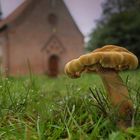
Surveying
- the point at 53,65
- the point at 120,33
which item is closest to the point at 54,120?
the point at 120,33

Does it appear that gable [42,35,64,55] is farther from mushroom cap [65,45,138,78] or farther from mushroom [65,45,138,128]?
mushroom cap [65,45,138,78]

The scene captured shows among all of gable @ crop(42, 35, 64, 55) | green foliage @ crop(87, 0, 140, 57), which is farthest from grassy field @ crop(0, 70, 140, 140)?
gable @ crop(42, 35, 64, 55)

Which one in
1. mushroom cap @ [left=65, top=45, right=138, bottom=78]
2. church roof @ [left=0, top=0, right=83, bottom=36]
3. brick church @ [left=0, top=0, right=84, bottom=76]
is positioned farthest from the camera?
church roof @ [left=0, top=0, right=83, bottom=36]

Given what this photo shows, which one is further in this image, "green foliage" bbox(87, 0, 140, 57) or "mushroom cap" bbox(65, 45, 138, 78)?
"green foliage" bbox(87, 0, 140, 57)

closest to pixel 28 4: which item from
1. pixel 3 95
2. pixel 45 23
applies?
pixel 45 23

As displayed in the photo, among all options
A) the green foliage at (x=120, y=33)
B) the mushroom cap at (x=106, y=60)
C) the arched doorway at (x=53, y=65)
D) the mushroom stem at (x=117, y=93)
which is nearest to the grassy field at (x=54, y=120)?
the mushroom stem at (x=117, y=93)

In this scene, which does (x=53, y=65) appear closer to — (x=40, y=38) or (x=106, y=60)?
(x=40, y=38)
